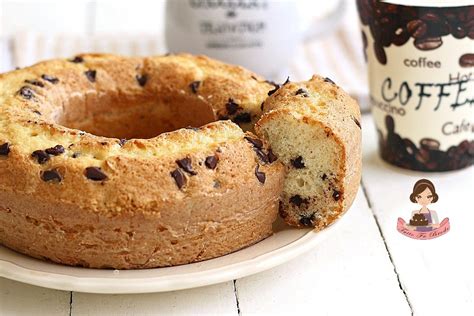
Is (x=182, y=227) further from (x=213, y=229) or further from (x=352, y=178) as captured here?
(x=352, y=178)

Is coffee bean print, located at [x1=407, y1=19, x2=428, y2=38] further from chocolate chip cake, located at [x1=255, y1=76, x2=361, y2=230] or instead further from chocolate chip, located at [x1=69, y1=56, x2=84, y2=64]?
chocolate chip, located at [x1=69, y1=56, x2=84, y2=64]

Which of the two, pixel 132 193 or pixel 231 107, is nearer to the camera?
pixel 132 193

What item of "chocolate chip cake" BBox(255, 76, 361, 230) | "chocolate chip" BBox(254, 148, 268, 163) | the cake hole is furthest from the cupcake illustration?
the cake hole

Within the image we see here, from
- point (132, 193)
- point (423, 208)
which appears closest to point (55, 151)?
point (132, 193)

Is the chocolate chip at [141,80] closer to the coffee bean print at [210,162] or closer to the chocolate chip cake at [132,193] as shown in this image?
the chocolate chip cake at [132,193]

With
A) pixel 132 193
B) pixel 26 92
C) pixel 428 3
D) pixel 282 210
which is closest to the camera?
pixel 132 193

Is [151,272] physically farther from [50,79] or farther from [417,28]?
[417,28]

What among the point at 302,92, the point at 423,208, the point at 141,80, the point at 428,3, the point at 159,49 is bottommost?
the point at 159,49
